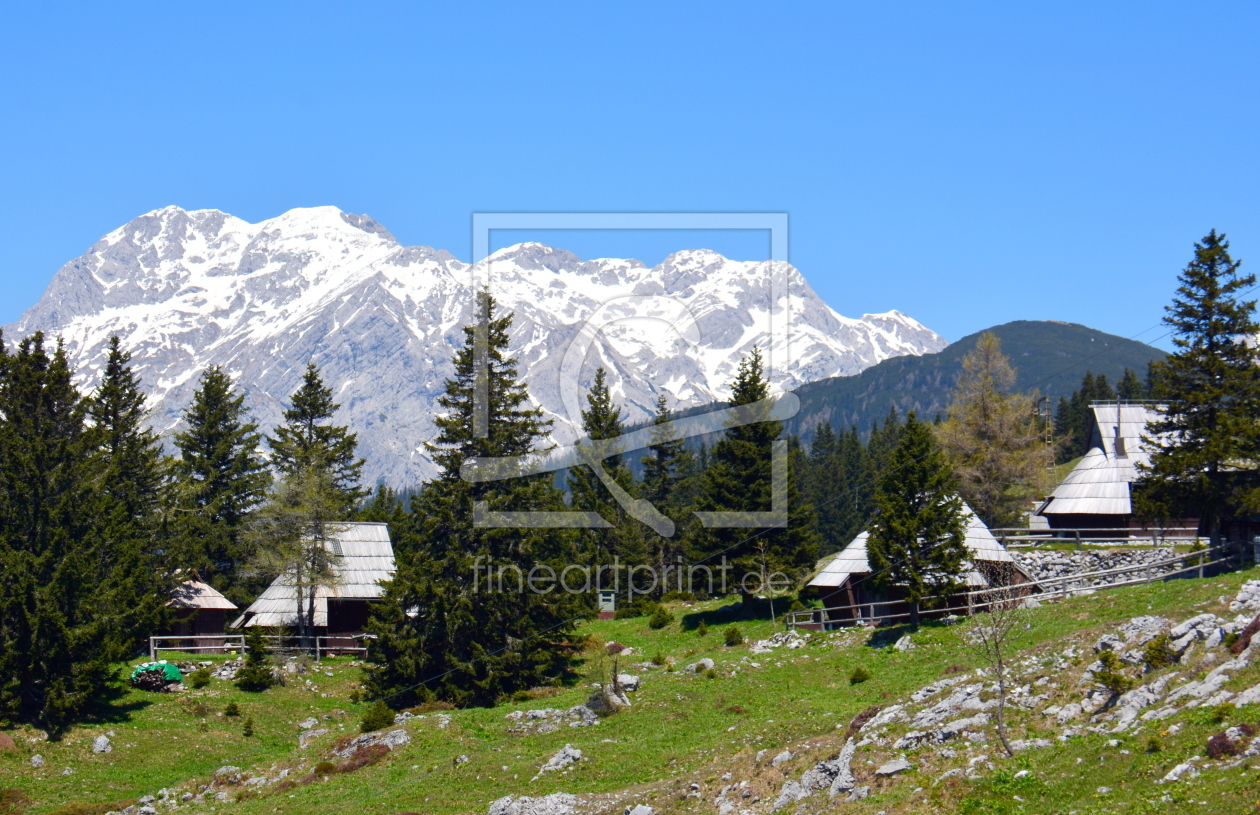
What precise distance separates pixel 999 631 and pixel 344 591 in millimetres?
34473

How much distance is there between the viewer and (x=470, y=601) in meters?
40.6

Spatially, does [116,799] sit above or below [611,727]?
below

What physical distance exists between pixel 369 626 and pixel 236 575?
26016 mm

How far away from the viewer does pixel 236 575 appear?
62969mm

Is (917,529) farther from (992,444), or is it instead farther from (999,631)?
(992,444)

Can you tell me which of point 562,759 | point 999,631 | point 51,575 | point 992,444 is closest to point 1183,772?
point 999,631

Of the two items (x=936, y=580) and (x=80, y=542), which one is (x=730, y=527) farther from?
(x=80, y=542)

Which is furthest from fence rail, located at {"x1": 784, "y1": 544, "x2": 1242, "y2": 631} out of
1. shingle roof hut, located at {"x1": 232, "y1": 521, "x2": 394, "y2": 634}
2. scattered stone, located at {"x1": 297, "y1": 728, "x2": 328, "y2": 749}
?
shingle roof hut, located at {"x1": 232, "y1": 521, "x2": 394, "y2": 634}

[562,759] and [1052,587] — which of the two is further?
[1052,587]

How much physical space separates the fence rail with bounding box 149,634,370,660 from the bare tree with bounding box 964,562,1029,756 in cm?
2622

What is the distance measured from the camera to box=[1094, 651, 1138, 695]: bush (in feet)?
72.8

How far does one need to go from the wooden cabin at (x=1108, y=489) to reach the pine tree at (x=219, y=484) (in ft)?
146

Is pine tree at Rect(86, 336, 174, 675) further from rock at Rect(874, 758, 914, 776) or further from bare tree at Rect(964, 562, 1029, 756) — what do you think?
bare tree at Rect(964, 562, 1029, 756)

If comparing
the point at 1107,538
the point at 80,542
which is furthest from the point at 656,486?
the point at 80,542
